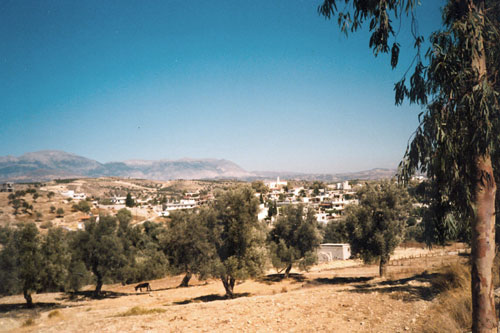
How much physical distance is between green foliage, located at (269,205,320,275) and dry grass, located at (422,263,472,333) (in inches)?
803

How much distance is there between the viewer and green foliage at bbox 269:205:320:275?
33.4 m

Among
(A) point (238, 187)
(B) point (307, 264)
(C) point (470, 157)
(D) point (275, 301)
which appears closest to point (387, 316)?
(D) point (275, 301)

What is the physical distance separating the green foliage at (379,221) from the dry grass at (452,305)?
10.6 meters

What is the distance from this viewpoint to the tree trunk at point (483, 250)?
18.8 ft

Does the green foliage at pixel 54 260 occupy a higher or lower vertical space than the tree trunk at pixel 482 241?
lower

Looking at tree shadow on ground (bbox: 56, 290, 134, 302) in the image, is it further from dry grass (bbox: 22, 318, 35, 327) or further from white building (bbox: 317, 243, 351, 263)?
white building (bbox: 317, 243, 351, 263)

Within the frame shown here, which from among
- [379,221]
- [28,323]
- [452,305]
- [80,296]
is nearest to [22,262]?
[80,296]

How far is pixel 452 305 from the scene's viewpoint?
890cm

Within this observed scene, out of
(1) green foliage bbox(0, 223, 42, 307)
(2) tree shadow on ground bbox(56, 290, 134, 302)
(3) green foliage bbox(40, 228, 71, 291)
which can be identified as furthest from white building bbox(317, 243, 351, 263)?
(1) green foliage bbox(0, 223, 42, 307)

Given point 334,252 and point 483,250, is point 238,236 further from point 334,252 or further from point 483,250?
point 334,252

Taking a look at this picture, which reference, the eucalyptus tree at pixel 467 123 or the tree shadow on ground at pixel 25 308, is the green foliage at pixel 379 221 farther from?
the tree shadow on ground at pixel 25 308

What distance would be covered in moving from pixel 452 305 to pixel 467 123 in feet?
20.4

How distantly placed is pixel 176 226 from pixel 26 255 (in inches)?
448

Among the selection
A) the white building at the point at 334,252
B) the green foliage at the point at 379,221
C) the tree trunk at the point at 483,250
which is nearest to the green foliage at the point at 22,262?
the green foliage at the point at 379,221
